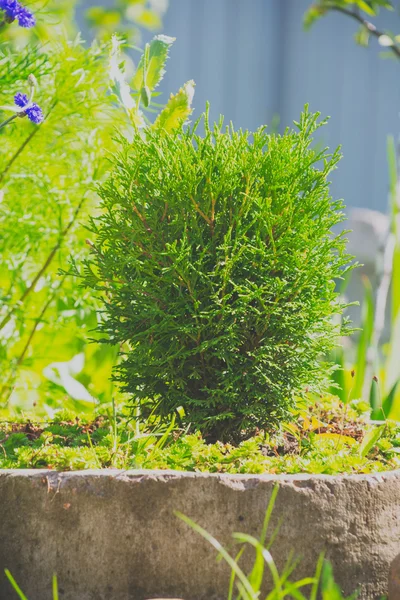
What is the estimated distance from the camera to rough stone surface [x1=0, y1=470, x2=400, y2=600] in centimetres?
134

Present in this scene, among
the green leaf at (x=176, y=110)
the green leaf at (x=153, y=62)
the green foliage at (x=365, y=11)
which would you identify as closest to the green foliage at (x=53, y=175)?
the green leaf at (x=153, y=62)

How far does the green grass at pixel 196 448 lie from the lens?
1461mm

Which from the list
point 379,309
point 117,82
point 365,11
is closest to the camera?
point 117,82

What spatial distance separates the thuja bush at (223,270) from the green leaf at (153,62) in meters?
0.31

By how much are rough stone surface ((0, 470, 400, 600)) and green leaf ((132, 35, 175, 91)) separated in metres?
1.08

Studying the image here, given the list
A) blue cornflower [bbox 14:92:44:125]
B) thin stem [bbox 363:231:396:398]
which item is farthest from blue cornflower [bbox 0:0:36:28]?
thin stem [bbox 363:231:396:398]

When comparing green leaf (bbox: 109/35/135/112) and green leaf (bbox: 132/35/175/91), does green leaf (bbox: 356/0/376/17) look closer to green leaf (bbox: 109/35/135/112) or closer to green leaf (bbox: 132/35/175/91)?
green leaf (bbox: 132/35/175/91)

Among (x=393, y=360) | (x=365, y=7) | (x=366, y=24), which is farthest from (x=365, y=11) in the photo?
(x=393, y=360)

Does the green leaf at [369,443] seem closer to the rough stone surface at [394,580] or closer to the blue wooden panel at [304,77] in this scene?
the rough stone surface at [394,580]

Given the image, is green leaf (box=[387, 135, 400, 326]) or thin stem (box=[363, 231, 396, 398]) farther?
green leaf (box=[387, 135, 400, 326])

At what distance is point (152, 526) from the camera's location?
4.40 feet

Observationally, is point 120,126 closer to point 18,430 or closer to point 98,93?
point 98,93

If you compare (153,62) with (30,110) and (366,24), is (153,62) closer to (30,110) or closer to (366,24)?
(30,110)

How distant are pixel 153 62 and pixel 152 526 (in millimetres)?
1192
